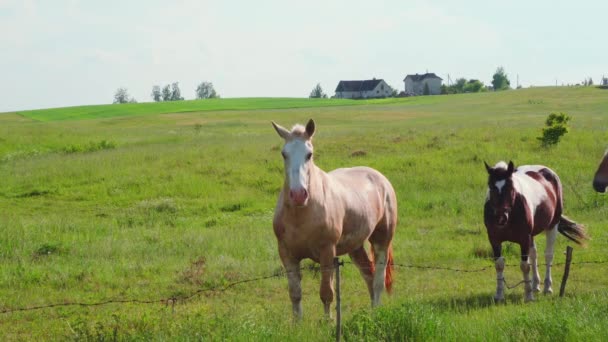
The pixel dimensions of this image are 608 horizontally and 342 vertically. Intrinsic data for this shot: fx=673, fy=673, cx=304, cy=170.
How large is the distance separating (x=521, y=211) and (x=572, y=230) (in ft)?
7.94

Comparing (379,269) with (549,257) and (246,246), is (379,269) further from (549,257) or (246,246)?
(246,246)

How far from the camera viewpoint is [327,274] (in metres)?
7.73

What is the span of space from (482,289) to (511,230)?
1.33m

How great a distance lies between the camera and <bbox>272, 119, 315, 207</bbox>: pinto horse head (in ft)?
23.6

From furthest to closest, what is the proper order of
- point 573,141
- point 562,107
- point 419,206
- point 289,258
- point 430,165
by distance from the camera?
point 562,107, point 573,141, point 430,165, point 419,206, point 289,258

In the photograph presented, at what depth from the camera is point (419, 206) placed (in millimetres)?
19188

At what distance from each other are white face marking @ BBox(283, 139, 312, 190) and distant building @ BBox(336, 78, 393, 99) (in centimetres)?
14637

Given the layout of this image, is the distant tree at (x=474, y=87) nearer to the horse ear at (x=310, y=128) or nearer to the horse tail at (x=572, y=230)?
the horse tail at (x=572, y=230)

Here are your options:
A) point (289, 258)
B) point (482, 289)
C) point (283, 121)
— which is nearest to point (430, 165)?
point (482, 289)

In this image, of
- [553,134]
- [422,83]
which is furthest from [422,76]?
[553,134]

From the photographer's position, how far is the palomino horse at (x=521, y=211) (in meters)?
9.72

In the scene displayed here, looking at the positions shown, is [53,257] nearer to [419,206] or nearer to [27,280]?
[27,280]

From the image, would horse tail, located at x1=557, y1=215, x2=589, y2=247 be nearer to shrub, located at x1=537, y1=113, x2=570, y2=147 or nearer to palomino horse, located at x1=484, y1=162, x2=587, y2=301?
palomino horse, located at x1=484, y1=162, x2=587, y2=301

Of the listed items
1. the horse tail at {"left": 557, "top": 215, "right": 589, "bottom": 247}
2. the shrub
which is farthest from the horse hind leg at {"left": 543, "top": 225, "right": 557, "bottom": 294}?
the shrub
